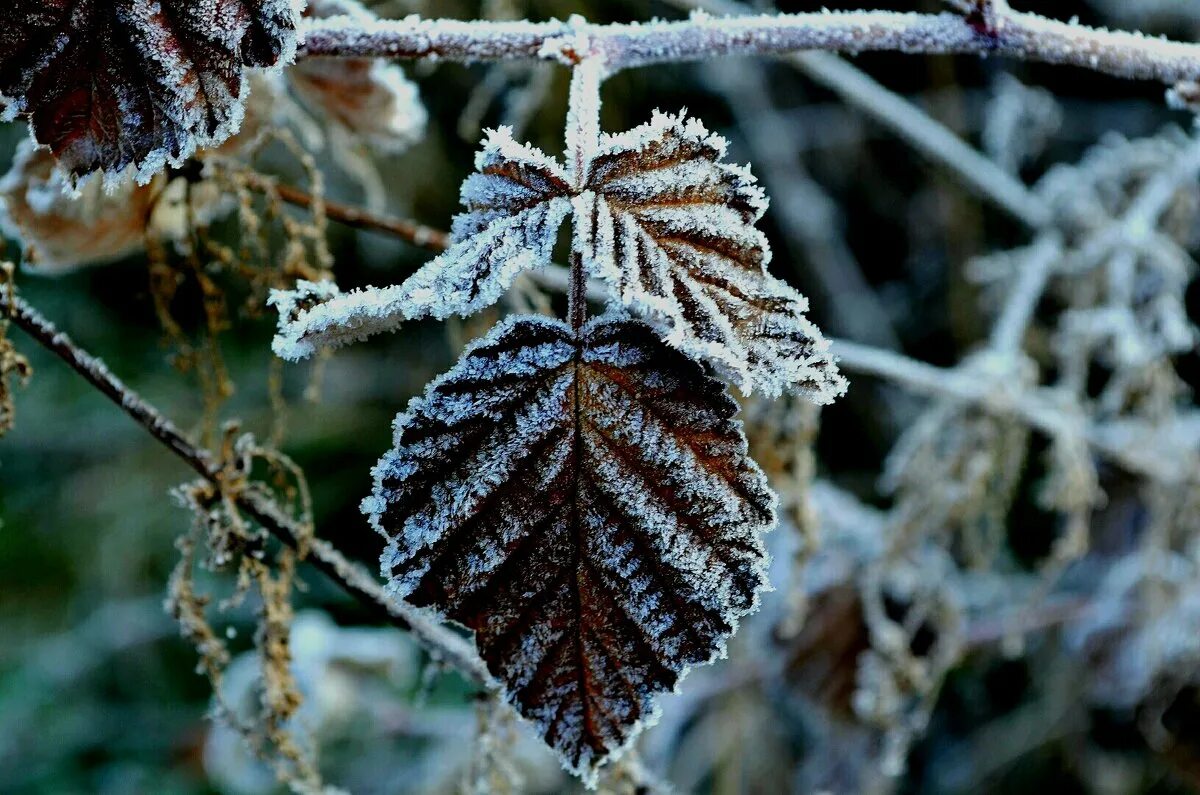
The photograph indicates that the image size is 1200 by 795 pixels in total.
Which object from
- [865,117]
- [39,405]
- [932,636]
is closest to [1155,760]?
[932,636]

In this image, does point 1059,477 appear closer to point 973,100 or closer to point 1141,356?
point 1141,356

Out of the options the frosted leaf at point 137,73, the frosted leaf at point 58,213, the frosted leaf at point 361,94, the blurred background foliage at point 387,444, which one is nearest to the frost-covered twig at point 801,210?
the blurred background foliage at point 387,444

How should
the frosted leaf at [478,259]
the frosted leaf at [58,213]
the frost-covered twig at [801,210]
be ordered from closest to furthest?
the frosted leaf at [478,259] → the frosted leaf at [58,213] → the frost-covered twig at [801,210]

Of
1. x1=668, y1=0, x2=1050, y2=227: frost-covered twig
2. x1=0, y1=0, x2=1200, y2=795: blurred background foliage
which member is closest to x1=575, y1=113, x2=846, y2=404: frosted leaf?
x1=668, y1=0, x2=1050, y2=227: frost-covered twig

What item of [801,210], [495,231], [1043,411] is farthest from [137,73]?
[801,210]

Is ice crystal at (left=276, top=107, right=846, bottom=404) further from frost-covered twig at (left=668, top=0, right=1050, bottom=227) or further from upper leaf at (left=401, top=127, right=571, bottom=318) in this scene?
frost-covered twig at (left=668, top=0, right=1050, bottom=227)

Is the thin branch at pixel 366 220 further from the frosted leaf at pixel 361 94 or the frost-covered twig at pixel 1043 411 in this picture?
the frost-covered twig at pixel 1043 411
